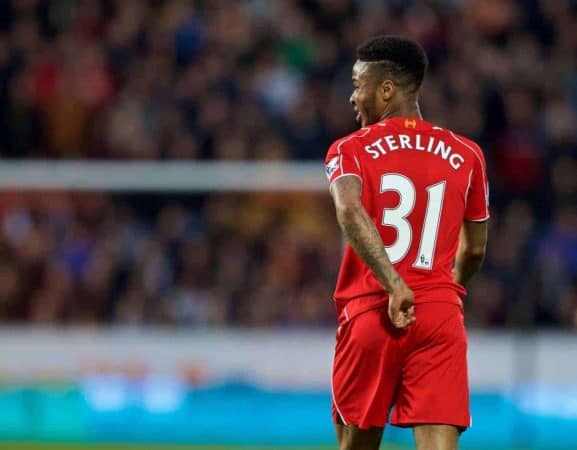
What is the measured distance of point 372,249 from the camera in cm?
→ 478

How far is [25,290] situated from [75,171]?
43.6 inches

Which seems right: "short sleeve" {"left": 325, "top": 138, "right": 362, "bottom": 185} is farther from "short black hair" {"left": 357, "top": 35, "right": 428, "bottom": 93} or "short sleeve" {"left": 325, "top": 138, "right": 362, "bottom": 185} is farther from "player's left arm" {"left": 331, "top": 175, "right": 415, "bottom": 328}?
"short black hair" {"left": 357, "top": 35, "right": 428, "bottom": 93}

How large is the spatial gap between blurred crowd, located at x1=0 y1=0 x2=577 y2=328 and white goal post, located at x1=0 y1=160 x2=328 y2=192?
0.38 ft

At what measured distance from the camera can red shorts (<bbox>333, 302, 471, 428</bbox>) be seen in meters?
4.89

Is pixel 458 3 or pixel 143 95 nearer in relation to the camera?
pixel 143 95

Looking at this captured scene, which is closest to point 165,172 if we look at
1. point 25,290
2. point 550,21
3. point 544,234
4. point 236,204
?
point 236,204

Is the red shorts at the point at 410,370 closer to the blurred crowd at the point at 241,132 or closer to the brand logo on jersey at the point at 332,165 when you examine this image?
the brand logo on jersey at the point at 332,165

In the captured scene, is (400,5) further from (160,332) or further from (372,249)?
(372,249)

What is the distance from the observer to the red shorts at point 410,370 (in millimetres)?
4891

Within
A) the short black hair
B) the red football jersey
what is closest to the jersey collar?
the red football jersey

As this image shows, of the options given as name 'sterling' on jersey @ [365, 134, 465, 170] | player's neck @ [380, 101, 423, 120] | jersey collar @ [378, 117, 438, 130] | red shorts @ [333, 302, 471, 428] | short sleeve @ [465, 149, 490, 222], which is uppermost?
player's neck @ [380, 101, 423, 120]

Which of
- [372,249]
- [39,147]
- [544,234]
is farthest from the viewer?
[39,147]

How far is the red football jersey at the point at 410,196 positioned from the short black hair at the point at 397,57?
164mm

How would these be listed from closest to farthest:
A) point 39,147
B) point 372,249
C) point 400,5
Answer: point 372,249 → point 39,147 → point 400,5
